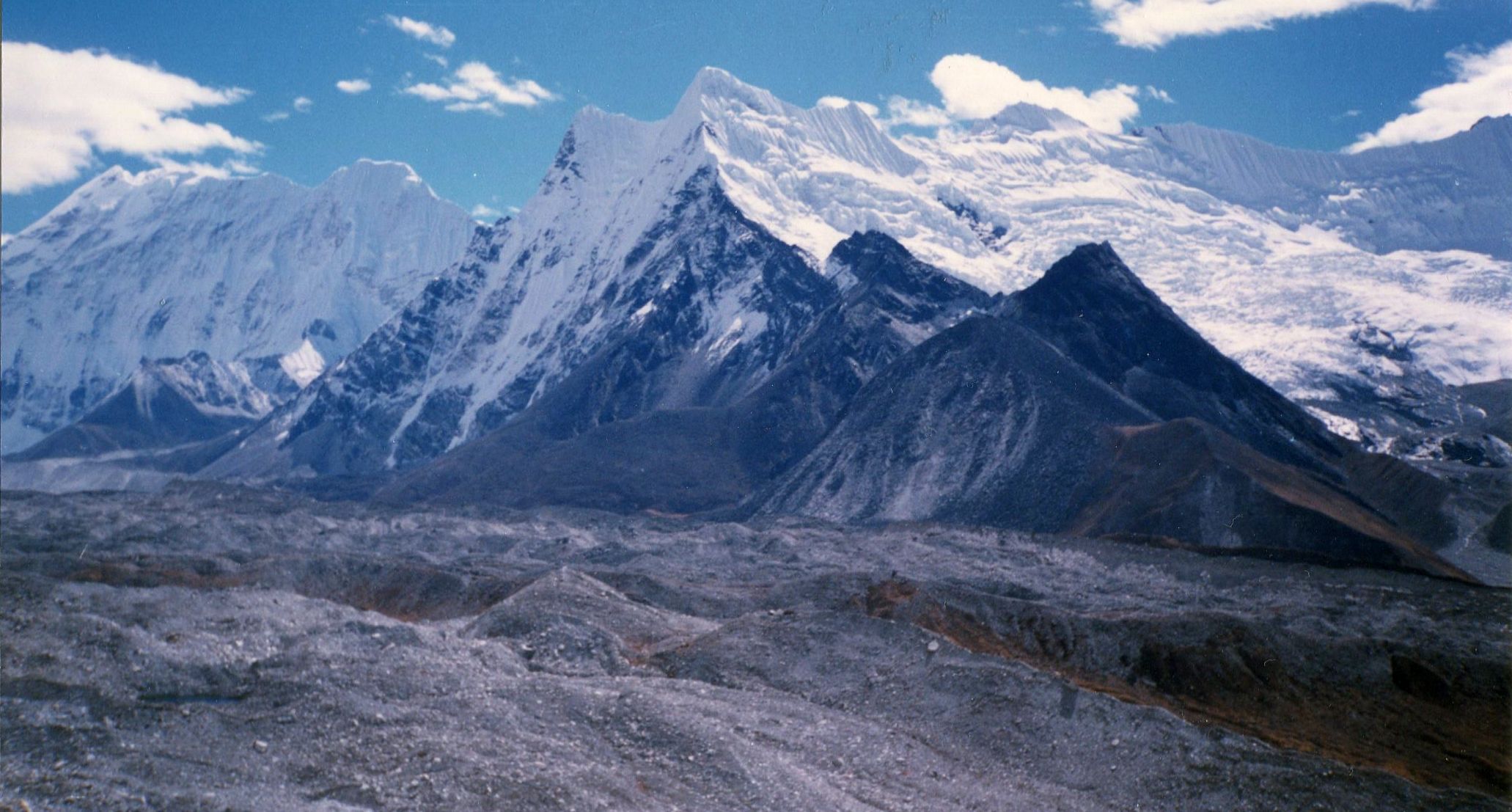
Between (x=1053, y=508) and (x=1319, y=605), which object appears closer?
(x=1319, y=605)

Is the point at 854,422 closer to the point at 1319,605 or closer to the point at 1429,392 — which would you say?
the point at 1319,605

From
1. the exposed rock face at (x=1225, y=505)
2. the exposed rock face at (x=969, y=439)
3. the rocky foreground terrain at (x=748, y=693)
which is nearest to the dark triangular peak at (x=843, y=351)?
the exposed rock face at (x=969, y=439)

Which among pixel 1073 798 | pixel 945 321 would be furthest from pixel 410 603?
pixel 945 321

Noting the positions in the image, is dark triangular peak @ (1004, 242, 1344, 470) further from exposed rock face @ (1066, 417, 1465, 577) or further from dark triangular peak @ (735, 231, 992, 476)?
dark triangular peak @ (735, 231, 992, 476)

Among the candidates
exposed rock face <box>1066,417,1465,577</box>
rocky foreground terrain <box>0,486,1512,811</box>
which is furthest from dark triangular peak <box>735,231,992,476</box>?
rocky foreground terrain <box>0,486,1512,811</box>

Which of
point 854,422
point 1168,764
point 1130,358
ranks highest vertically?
point 1130,358

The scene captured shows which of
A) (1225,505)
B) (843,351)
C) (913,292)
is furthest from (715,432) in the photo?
(1225,505)

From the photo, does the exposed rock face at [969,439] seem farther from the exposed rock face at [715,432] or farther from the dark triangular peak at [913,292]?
the dark triangular peak at [913,292]
